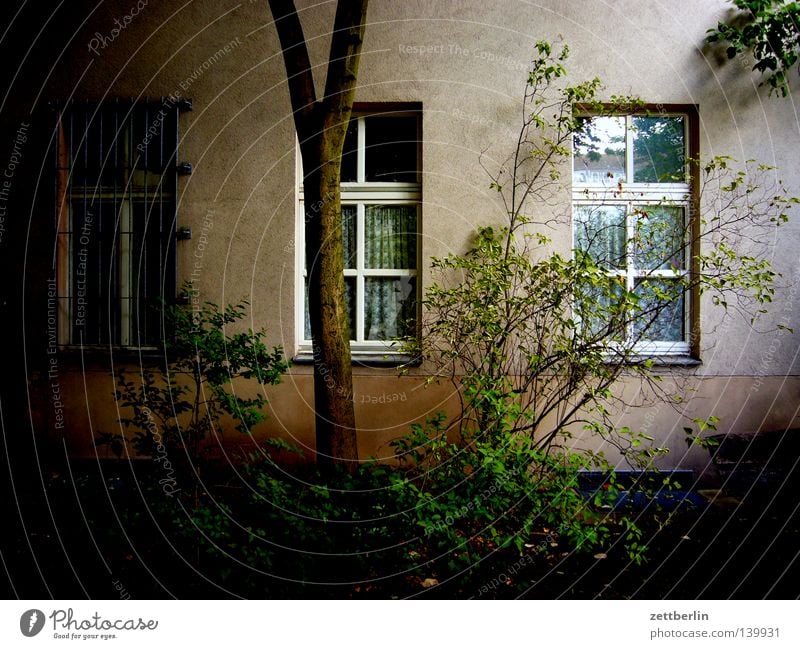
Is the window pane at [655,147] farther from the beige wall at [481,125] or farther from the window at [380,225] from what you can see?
the window at [380,225]

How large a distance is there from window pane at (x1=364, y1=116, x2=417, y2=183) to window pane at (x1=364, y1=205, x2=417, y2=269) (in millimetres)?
271

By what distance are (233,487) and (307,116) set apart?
2.13 m

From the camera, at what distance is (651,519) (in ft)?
14.0

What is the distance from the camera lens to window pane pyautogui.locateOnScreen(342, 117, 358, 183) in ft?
17.9

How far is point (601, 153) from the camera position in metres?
5.41

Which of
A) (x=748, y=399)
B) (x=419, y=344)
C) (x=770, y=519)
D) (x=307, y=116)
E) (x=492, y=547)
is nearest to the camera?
(x=492, y=547)

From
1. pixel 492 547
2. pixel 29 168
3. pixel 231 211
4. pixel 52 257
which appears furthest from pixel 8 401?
pixel 492 547

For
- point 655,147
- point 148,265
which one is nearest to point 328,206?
point 148,265

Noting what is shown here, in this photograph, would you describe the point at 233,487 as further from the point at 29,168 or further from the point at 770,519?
the point at 29,168

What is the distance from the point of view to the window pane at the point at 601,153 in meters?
5.38

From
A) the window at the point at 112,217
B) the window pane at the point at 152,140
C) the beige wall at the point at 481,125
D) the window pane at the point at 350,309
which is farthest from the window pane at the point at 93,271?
the window pane at the point at 350,309

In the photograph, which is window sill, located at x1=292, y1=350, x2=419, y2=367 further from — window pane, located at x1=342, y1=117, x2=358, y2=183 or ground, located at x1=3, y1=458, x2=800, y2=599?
ground, located at x1=3, y1=458, x2=800, y2=599

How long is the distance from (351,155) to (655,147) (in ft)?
8.48

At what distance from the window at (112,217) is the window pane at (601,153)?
345cm
